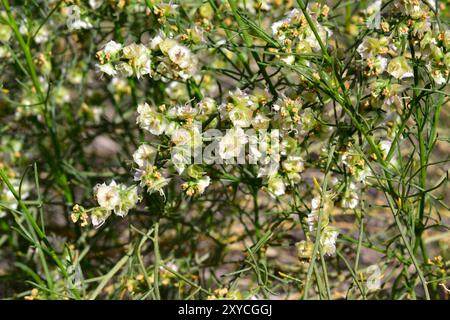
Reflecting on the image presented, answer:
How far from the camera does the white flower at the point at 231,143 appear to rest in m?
0.94

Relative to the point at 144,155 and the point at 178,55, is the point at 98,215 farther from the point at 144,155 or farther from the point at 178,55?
the point at 178,55

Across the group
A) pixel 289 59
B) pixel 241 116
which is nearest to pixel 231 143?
pixel 241 116

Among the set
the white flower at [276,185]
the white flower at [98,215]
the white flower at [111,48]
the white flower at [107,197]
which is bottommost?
the white flower at [98,215]

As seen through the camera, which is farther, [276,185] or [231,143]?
[276,185]

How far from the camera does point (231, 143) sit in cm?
94

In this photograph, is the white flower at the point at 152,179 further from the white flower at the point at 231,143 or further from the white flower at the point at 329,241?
the white flower at the point at 329,241

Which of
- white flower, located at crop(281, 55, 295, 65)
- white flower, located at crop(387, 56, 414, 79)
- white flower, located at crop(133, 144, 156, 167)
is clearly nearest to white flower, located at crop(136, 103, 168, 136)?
white flower, located at crop(133, 144, 156, 167)

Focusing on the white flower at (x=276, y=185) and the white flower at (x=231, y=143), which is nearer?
the white flower at (x=231, y=143)

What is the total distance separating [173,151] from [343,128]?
0.88ft

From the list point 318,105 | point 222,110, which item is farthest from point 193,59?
point 318,105

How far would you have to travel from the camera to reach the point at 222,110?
982 millimetres

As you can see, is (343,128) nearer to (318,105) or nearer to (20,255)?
(318,105)

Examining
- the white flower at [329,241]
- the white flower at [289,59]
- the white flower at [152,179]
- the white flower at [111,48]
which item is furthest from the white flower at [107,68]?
the white flower at [329,241]

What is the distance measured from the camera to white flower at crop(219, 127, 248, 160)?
94cm
